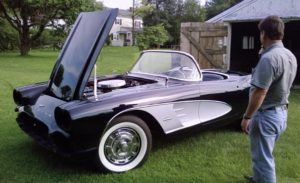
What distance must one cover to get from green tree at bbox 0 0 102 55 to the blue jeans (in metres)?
23.3

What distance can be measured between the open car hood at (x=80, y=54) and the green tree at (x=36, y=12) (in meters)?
21.0

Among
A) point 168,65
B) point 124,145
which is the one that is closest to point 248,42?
point 168,65

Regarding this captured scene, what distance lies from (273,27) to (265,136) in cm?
101

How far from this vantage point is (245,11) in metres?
10.5

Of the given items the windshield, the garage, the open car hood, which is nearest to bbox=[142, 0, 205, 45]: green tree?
the garage

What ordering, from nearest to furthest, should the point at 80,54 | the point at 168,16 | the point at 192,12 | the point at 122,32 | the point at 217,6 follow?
the point at 80,54, the point at 168,16, the point at 192,12, the point at 217,6, the point at 122,32

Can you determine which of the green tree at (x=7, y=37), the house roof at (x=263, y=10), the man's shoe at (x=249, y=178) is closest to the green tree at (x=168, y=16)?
the green tree at (x=7, y=37)

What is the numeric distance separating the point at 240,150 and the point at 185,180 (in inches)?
50.9

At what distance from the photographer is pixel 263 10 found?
10.2 m

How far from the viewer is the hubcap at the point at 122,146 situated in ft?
12.8

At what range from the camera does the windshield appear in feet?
16.4

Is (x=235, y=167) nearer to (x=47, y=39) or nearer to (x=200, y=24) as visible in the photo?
(x=200, y=24)

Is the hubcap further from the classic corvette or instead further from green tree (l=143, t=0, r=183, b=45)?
green tree (l=143, t=0, r=183, b=45)

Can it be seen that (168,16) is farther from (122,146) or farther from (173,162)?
(122,146)
